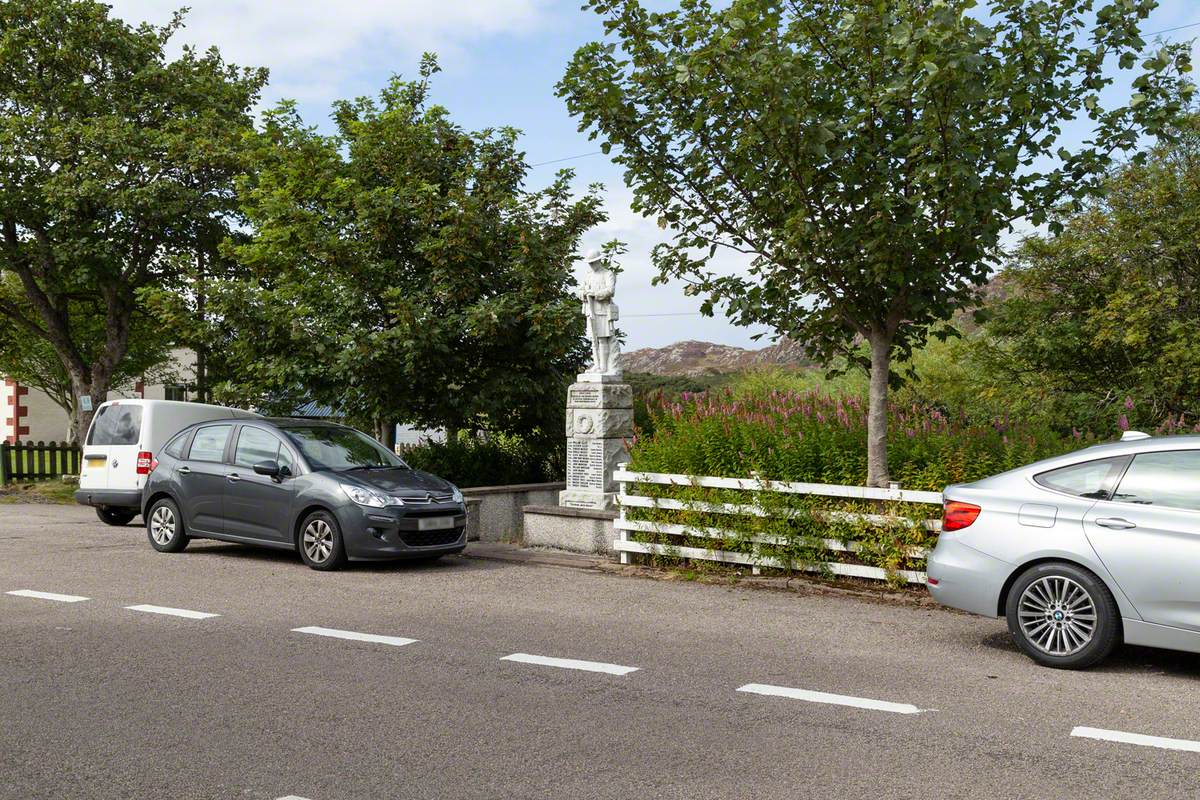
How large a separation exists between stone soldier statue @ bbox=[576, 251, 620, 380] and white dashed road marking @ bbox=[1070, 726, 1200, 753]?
Answer: 9.03 m

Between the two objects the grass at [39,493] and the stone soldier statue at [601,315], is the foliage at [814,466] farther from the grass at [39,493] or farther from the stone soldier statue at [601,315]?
the grass at [39,493]

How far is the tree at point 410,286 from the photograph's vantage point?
1659 centimetres

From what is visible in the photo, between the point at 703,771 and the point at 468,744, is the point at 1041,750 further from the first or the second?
the point at 468,744

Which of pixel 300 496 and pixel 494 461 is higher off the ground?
pixel 494 461

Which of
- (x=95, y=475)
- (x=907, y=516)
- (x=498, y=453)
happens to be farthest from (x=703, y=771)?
(x=95, y=475)

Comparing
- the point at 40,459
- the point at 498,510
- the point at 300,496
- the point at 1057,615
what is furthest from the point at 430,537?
the point at 40,459

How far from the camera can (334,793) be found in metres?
4.75

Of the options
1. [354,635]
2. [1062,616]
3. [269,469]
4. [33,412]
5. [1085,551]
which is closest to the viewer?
[1085,551]

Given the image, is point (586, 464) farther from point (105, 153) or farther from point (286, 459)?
point (105, 153)

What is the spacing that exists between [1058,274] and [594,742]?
17.9 m

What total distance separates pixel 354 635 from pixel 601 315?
7065 millimetres

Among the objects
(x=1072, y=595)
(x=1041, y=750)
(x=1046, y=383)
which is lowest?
(x=1041, y=750)

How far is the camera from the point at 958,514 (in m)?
7.80

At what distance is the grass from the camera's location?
23484 millimetres
